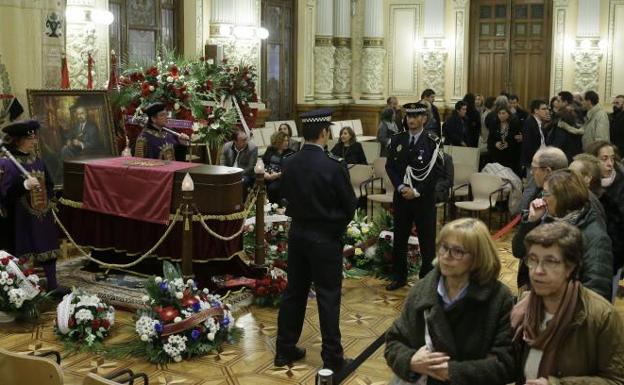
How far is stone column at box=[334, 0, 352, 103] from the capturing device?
1797cm

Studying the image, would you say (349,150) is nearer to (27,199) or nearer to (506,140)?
(506,140)

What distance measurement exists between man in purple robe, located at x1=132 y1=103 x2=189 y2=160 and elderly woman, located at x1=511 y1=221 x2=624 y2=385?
572 cm

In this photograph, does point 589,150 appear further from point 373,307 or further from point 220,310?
point 220,310

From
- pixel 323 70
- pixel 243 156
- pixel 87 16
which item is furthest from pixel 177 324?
pixel 323 70

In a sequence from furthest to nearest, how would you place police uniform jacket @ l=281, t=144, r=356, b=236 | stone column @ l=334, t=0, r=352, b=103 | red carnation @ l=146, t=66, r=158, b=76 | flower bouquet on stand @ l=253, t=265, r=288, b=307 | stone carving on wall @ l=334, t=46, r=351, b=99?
stone carving on wall @ l=334, t=46, r=351, b=99, stone column @ l=334, t=0, r=352, b=103, red carnation @ l=146, t=66, r=158, b=76, flower bouquet on stand @ l=253, t=265, r=288, b=307, police uniform jacket @ l=281, t=144, r=356, b=236

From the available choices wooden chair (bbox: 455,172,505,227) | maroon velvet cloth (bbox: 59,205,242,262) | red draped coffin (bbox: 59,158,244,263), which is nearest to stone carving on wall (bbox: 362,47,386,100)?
wooden chair (bbox: 455,172,505,227)

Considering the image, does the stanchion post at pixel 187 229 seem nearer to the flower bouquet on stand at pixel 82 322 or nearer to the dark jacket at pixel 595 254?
the flower bouquet on stand at pixel 82 322

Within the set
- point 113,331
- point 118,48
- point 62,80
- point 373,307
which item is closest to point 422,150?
point 373,307

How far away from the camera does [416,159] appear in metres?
7.62

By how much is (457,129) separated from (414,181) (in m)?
5.21

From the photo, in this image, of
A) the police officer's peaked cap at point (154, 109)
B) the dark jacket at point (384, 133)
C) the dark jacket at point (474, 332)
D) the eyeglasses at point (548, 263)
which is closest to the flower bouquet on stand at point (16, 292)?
the police officer's peaked cap at point (154, 109)

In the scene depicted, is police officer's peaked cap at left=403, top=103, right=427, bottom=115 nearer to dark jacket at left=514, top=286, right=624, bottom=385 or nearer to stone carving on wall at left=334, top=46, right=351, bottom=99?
dark jacket at left=514, top=286, right=624, bottom=385

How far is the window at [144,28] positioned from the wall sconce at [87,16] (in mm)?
1367

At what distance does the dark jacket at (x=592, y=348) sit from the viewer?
2898 millimetres
